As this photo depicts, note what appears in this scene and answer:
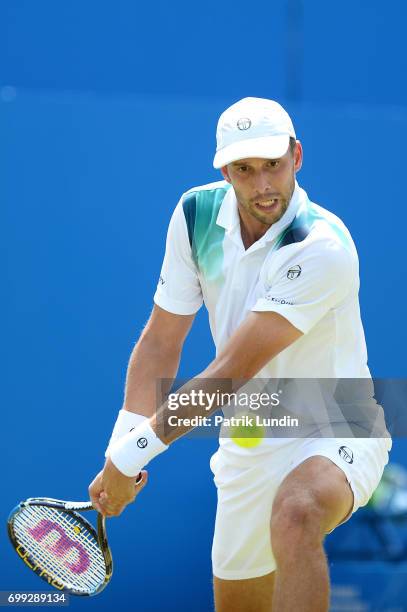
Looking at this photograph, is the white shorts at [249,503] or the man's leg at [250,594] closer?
the white shorts at [249,503]

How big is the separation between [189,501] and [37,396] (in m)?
0.67

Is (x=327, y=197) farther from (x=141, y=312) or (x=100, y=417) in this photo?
(x=100, y=417)

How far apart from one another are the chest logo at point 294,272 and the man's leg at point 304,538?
0.51 metres

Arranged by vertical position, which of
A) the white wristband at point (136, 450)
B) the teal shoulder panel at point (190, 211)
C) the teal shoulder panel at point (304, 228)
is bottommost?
the white wristband at point (136, 450)

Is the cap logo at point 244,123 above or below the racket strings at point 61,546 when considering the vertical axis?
above

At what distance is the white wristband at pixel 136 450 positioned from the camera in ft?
10.3

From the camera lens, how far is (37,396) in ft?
14.4

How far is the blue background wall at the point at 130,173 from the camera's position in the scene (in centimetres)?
436

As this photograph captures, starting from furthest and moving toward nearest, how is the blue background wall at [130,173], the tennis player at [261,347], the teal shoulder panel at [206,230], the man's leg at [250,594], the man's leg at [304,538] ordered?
the blue background wall at [130,173] → the man's leg at [250,594] → the teal shoulder panel at [206,230] → the tennis player at [261,347] → the man's leg at [304,538]

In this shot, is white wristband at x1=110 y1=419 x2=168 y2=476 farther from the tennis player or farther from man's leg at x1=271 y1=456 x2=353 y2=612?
man's leg at x1=271 y1=456 x2=353 y2=612

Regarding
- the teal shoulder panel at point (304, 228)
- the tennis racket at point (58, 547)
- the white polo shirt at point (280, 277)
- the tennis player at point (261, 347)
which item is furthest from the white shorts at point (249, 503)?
the teal shoulder panel at point (304, 228)

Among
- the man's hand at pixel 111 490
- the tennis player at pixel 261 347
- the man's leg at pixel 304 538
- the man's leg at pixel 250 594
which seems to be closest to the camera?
the man's leg at pixel 304 538

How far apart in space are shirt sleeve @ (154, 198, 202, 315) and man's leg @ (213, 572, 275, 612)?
2.62ft

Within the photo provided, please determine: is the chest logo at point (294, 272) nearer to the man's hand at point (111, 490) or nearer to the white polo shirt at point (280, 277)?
the white polo shirt at point (280, 277)
